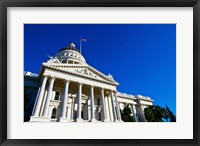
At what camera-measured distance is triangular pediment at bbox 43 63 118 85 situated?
15.4 meters

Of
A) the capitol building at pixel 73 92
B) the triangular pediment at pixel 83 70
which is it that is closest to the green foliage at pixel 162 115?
the capitol building at pixel 73 92

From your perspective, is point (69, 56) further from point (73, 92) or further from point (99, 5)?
point (99, 5)

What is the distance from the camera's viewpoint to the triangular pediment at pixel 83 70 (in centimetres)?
1536

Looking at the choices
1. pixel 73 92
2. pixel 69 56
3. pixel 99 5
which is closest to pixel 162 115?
pixel 99 5

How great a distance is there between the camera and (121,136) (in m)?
4.24

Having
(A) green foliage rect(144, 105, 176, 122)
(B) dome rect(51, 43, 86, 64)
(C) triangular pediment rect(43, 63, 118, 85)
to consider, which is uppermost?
(B) dome rect(51, 43, 86, 64)

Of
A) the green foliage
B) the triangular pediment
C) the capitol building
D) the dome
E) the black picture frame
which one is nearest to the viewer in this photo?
the black picture frame

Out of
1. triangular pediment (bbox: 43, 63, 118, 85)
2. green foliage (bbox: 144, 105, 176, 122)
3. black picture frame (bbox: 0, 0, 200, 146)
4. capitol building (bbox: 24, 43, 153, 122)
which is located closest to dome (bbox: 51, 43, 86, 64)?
triangular pediment (bbox: 43, 63, 118, 85)

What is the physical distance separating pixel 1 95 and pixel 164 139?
4.14 m

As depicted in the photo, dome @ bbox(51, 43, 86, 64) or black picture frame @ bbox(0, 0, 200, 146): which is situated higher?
dome @ bbox(51, 43, 86, 64)

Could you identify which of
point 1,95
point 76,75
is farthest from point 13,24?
point 76,75

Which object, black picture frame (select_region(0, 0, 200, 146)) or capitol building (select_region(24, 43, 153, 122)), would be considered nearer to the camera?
black picture frame (select_region(0, 0, 200, 146))

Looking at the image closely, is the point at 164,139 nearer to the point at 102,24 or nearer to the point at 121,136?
the point at 121,136

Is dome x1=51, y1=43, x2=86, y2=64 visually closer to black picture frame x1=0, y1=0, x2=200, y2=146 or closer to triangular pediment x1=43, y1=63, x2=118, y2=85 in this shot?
triangular pediment x1=43, y1=63, x2=118, y2=85
